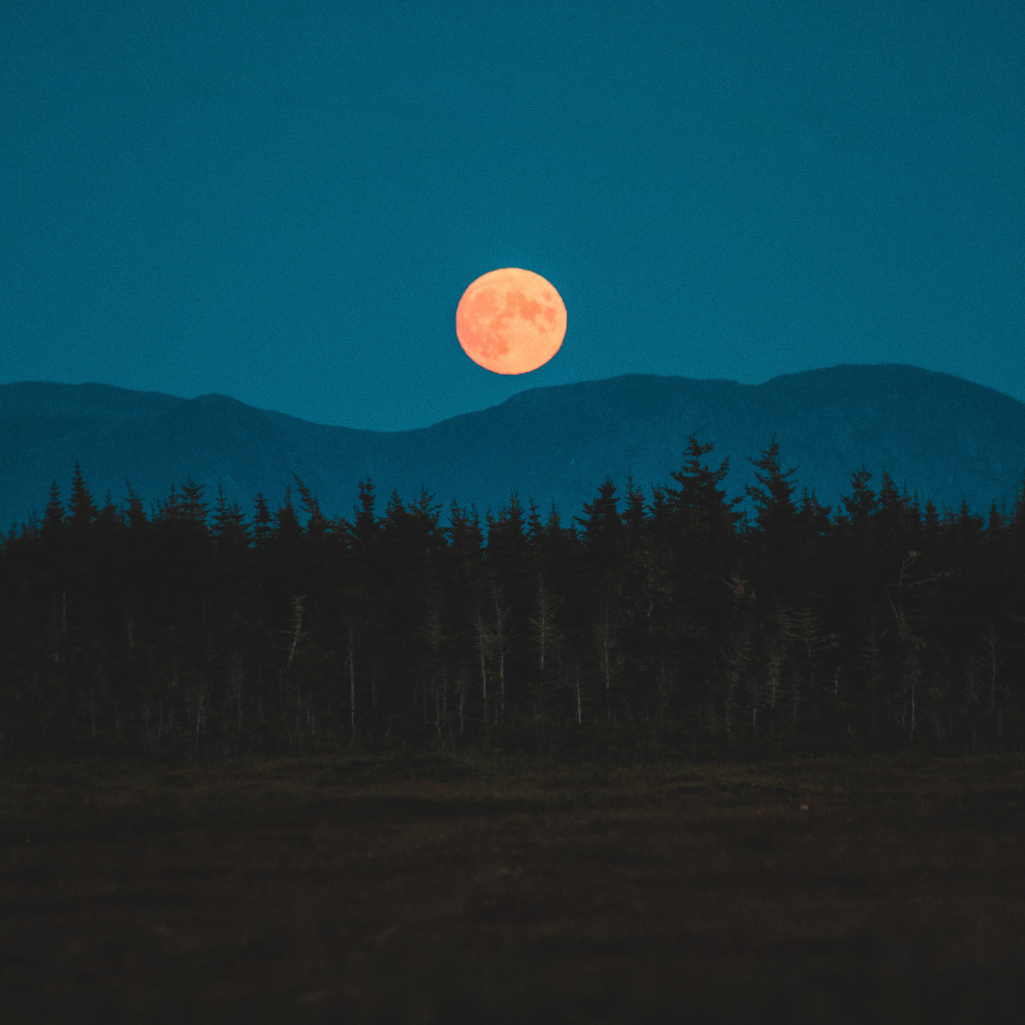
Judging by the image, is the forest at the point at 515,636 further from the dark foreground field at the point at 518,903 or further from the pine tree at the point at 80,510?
the dark foreground field at the point at 518,903

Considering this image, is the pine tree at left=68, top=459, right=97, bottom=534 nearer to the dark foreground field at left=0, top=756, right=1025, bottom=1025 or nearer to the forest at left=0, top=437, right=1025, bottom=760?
the forest at left=0, top=437, right=1025, bottom=760

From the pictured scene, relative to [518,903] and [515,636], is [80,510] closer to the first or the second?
[515,636]

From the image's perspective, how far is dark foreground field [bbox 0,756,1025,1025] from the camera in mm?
9070

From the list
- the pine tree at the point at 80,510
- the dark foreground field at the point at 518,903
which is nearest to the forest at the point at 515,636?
the pine tree at the point at 80,510

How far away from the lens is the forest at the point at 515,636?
143 ft

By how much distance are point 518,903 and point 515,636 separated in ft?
133

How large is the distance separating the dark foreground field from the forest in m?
12.6

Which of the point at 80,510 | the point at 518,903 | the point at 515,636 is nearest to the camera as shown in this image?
the point at 518,903

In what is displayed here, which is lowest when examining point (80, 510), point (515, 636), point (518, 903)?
point (518, 903)

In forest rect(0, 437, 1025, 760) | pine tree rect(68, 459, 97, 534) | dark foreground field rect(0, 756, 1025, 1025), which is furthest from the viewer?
pine tree rect(68, 459, 97, 534)

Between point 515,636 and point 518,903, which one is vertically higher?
point 515,636

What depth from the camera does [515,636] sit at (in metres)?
55.5

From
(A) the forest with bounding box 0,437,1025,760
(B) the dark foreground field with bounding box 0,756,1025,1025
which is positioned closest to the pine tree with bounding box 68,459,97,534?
(A) the forest with bounding box 0,437,1025,760

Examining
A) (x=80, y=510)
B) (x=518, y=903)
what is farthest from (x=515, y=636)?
(x=518, y=903)
